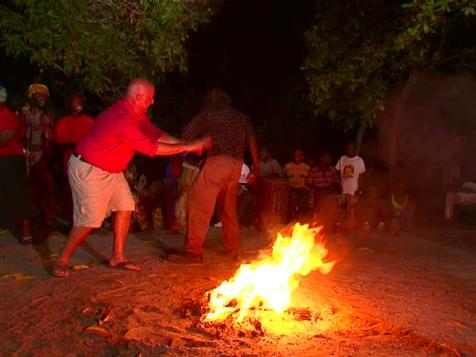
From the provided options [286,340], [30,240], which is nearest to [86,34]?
[30,240]

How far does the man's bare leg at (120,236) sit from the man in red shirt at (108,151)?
0.19m

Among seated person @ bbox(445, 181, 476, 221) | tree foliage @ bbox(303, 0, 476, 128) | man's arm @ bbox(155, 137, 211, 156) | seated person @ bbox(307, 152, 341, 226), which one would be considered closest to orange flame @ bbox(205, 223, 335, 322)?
man's arm @ bbox(155, 137, 211, 156)

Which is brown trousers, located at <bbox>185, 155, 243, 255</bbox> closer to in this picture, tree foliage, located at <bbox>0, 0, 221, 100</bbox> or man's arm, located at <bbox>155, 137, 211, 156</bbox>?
man's arm, located at <bbox>155, 137, 211, 156</bbox>

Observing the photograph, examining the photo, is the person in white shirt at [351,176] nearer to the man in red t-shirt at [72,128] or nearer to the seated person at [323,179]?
the seated person at [323,179]

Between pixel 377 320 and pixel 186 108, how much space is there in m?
11.1

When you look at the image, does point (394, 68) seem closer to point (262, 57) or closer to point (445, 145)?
point (445, 145)

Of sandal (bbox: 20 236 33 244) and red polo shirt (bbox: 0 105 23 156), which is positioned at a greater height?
red polo shirt (bbox: 0 105 23 156)

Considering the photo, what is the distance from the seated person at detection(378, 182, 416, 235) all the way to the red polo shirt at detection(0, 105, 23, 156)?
580 centimetres

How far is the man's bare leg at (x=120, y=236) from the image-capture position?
693 centimetres

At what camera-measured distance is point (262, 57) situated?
1766cm

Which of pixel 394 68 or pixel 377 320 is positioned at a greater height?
pixel 394 68

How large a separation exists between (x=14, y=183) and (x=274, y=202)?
4.14 meters

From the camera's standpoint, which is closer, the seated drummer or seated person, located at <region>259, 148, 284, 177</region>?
the seated drummer

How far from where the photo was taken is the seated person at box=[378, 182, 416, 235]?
430 inches
